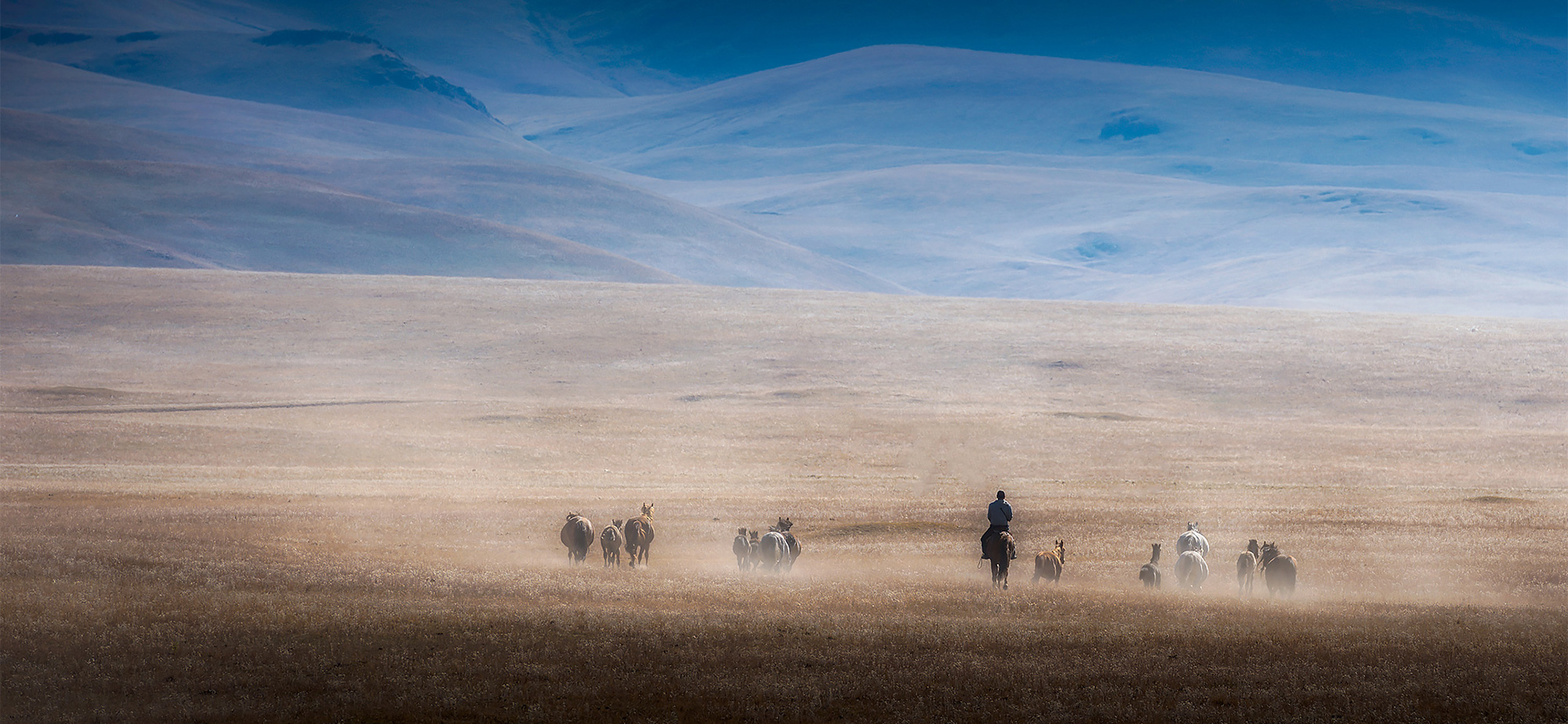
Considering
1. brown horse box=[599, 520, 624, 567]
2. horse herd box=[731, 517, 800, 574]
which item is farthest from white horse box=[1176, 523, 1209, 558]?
brown horse box=[599, 520, 624, 567]

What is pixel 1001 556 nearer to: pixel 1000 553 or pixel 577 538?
pixel 1000 553

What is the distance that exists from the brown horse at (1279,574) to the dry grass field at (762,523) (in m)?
0.33

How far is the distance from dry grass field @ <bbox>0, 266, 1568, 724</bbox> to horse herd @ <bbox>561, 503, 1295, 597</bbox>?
592 millimetres

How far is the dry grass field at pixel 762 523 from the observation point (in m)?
14.5

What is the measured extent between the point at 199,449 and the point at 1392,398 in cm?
6917

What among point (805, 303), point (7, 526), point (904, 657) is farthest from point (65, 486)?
point (805, 303)

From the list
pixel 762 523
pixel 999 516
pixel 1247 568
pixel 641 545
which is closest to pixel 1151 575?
pixel 1247 568

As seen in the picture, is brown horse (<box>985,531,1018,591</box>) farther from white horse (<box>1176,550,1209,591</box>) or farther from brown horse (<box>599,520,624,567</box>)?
brown horse (<box>599,520,624,567</box>)

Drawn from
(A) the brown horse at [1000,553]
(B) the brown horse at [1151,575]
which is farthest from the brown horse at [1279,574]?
(A) the brown horse at [1000,553]

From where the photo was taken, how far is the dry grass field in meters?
14.5

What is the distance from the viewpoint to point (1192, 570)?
23.0 meters

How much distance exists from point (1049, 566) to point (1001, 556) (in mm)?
2332

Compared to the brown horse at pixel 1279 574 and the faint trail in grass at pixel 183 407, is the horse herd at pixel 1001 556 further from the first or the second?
the faint trail in grass at pixel 183 407

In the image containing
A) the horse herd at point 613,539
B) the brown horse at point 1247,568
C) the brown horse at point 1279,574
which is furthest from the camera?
the horse herd at point 613,539
